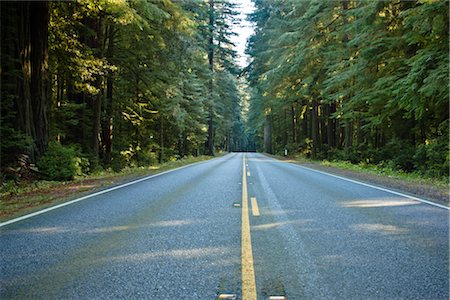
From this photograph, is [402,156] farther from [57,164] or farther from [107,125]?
[107,125]

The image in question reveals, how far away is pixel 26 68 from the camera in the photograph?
13.3 meters

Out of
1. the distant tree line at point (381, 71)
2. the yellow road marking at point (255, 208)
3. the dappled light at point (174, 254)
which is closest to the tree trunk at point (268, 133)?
the distant tree line at point (381, 71)

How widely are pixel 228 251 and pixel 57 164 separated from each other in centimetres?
1066

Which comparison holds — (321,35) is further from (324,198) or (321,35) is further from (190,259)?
(190,259)

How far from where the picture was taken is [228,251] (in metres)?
4.69

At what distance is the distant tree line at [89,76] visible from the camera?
1274 cm

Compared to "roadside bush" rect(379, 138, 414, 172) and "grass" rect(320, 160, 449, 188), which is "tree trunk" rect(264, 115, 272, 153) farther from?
"roadside bush" rect(379, 138, 414, 172)

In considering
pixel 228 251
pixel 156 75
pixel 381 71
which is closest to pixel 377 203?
pixel 228 251

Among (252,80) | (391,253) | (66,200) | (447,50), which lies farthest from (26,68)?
(252,80)

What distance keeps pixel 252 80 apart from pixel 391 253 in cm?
3500

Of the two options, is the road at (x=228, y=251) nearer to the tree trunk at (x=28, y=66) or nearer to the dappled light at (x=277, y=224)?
the dappled light at (x=277, y=224)

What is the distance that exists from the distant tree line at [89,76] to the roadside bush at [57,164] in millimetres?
35

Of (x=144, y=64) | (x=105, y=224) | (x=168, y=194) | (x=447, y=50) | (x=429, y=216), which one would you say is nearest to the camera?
(x=105, y=224)

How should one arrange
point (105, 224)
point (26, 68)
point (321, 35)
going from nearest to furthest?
point (105, 224)
point (26, 68)
point (321, 35)
